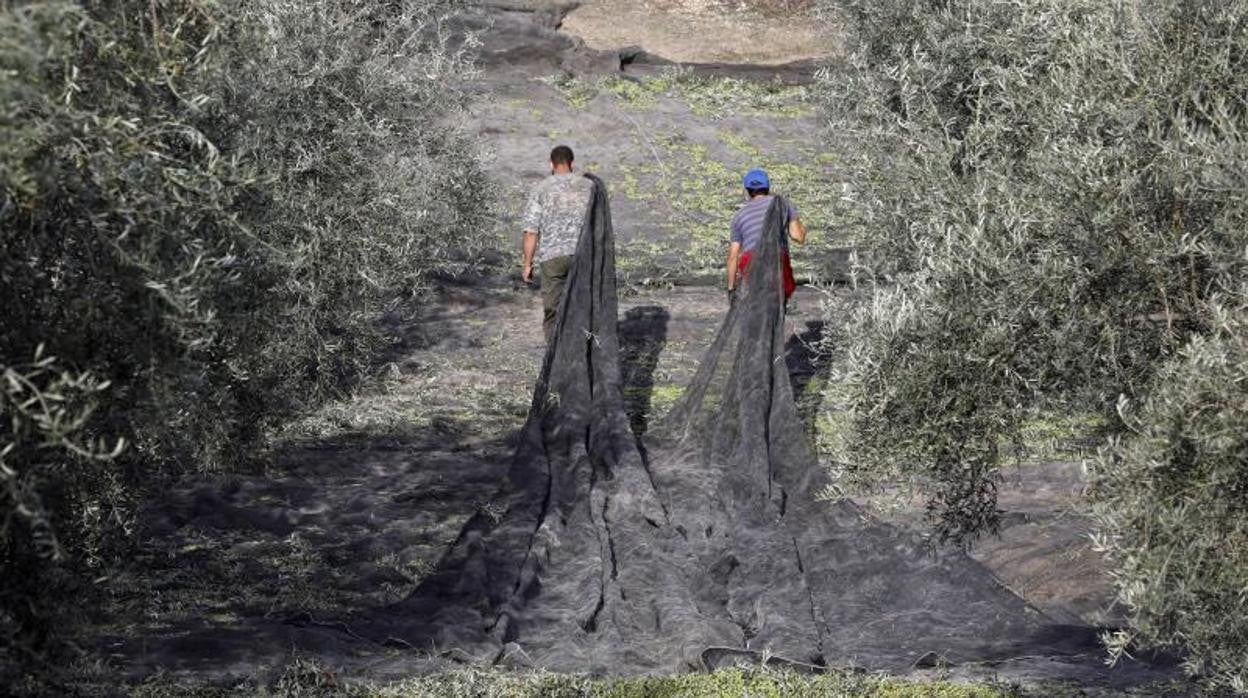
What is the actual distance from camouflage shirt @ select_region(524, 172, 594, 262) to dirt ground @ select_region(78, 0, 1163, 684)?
184 centimetres

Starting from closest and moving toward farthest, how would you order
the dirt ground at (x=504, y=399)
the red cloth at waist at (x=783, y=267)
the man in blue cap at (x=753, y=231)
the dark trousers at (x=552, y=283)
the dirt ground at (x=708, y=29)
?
the dirt ground at (x=504, y=399), the red cloth at waist at (x=783, y=267), the man in blue cap at (x=753, y=231), the dark trousers at (x=552, y=283), the dirt ground at (x=708, y=29)

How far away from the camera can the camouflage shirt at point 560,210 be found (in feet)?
57.8

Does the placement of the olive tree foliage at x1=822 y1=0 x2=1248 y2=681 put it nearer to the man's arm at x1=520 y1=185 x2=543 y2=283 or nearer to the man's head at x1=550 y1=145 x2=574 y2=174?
the man's head at x1=550 y1=145 x2=574 y2=174

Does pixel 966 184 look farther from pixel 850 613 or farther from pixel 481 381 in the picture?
pixel 481 381

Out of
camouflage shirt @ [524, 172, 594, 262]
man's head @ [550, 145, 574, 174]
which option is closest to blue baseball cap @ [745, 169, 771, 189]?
camouflage shirt @ [524, 172, 594, 262]

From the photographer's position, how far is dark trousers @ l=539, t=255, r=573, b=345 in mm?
17719

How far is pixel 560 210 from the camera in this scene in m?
17.6

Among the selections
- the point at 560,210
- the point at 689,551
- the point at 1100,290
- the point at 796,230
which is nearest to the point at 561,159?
the point at 560,210

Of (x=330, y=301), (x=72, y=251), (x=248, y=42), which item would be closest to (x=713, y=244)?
(x=330, y=301)

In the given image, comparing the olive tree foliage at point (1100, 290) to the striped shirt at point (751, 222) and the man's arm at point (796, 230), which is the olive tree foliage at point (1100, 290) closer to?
the striped shirt at point (751, 222)

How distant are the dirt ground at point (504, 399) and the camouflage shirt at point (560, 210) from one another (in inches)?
72.6

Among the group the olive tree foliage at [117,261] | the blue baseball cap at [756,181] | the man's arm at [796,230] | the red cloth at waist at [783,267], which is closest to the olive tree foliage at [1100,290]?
the olive tree foliage at [117,261]

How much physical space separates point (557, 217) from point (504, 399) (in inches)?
93.1

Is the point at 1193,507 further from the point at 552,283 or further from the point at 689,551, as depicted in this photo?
the point at 552,283
